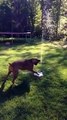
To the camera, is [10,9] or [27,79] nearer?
[27,79]

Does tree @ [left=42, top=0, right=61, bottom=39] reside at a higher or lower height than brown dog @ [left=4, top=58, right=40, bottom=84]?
lower

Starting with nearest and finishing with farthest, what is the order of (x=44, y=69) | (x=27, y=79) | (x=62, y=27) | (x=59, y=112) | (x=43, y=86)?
(x=59, y=112) → (x=43, y=86) → (x=27, y=79) → (x=44, y=69) → (x=62, y=27)


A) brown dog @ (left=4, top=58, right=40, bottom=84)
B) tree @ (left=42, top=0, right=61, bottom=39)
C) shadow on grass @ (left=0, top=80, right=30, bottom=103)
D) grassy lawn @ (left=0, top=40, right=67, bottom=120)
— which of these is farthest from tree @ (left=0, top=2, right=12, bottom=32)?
shadow on grass @ (left=0, top=80, right=30, bottom=103)

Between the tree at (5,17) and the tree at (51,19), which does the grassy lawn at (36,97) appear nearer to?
the tree at (51,19)

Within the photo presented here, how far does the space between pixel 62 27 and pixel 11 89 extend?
62.4ft

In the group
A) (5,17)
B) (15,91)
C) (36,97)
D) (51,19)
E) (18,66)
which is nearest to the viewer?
(36,97)

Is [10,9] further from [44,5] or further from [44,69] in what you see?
[44,69]

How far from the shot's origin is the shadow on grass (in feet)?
28.5

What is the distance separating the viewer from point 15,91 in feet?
30.0

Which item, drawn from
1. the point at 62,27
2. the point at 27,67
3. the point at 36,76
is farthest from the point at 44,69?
the point at 62,27

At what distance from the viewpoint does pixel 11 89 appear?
30.5 ft

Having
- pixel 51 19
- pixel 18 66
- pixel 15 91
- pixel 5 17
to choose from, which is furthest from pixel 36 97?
pixel 5 17

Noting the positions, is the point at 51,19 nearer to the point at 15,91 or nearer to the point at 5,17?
the point at 5,17

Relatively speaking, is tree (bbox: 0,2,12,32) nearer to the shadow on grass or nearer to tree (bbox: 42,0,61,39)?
tree (bbox: 42,0,61,39)
